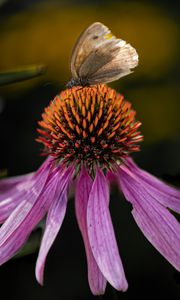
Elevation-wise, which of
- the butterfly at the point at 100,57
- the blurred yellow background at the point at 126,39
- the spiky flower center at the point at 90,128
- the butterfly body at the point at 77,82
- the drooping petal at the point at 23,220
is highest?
the blurred yellow background at the point at 126,39

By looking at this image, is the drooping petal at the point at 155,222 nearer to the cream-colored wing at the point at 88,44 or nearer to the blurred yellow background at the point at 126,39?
the cream-colored wing at the point at 88,44

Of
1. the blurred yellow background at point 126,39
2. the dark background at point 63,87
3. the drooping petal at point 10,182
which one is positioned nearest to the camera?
the drooping petal at point 10,182

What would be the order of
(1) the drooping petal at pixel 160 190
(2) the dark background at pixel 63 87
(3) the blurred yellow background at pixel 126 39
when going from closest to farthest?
1. (1) the drooping petal at pixel 160 190
2. (2) the dark background at pixel 63 87
3. (3) the blurred yellow background at pixel 126 39

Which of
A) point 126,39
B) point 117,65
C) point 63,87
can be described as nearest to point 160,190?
point 117,65

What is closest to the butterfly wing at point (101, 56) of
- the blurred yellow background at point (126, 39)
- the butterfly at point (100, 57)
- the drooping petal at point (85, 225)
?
the butterfly at point (100, 57)

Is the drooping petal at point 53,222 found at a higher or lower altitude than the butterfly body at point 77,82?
lower

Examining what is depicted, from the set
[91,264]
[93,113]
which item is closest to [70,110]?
[93,113]

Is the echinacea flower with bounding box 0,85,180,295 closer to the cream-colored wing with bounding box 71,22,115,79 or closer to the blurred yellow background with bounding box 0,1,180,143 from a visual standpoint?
the cream-colored wing with bounding box 71,22,115,79

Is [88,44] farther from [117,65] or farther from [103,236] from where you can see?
[103,236]
